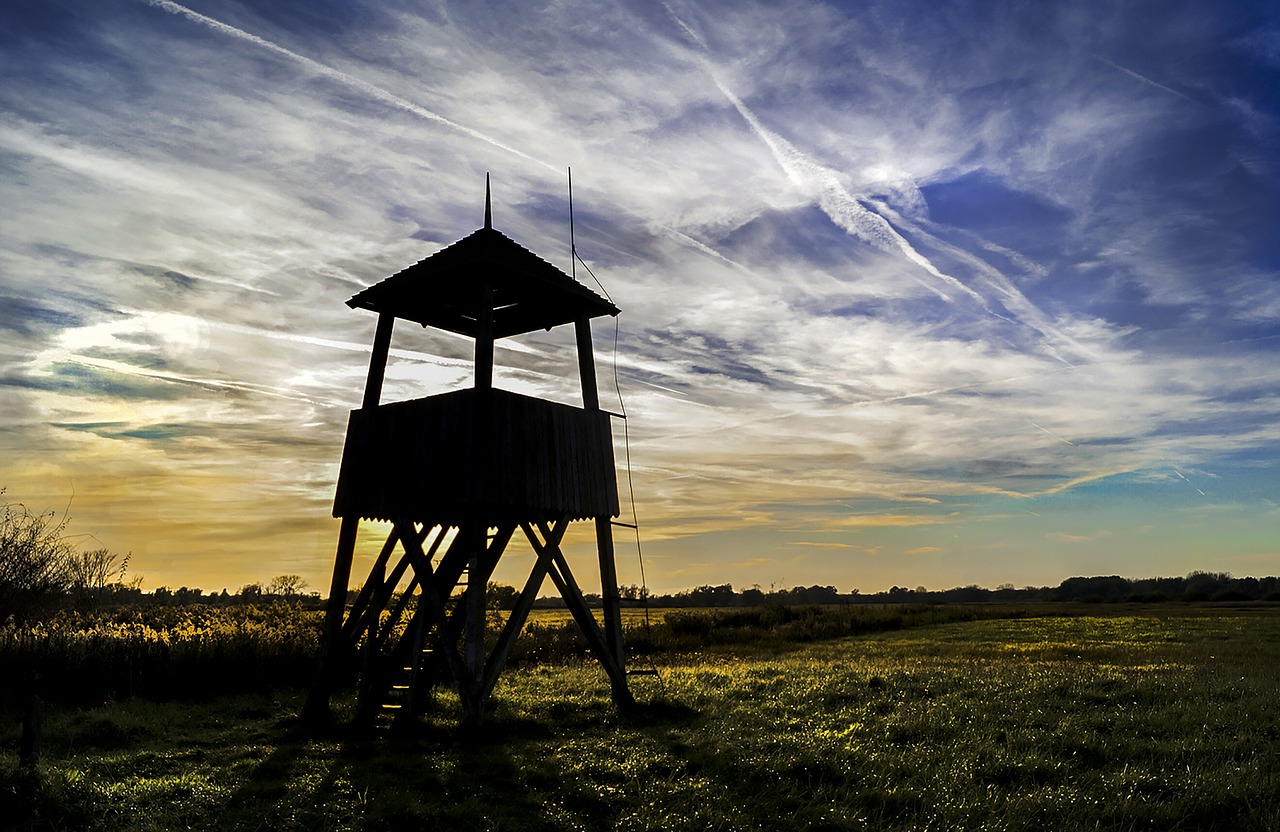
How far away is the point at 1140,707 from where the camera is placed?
1516 cm

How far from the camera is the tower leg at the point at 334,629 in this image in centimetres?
1667

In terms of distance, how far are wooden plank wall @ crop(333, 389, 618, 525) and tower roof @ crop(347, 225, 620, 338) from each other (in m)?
2.20

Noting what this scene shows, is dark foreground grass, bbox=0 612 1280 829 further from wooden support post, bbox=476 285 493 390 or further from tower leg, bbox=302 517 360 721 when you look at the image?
wooden support post, bbox=476 285 493 390

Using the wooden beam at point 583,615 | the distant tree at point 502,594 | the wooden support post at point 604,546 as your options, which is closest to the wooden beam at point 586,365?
the wooden support post at point 604,546

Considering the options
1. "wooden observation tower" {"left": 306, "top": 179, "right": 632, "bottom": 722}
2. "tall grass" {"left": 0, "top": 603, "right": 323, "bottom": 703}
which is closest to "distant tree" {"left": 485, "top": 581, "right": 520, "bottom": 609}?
"tall grass" {"left": 0, "top": 603, "right": 323, "bottom": 703}

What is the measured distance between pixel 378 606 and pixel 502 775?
591 cm

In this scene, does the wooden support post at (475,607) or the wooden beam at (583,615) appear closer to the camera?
the wooden support post at (475,607)

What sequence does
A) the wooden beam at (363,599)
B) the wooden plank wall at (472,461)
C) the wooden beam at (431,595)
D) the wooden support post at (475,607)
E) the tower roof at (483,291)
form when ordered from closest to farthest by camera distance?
the wooden support post at (475,607) < the wooden plank wall at (472,461) < the wooden beam at (431,595) < the tower roof at (483,291) < the wooden beam at (363,599)

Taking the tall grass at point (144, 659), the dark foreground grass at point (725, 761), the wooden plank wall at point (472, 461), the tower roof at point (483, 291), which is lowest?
the dark foreground grass at point (725, 761)

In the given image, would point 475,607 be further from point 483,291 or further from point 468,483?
point 483,291

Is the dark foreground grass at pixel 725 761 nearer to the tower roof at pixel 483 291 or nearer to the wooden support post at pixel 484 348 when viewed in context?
the wooden support post at pixel 484 348

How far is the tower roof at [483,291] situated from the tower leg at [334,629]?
4638 millimetres

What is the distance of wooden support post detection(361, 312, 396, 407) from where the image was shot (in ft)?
56.9

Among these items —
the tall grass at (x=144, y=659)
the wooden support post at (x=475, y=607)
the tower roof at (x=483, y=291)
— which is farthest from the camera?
the tall grass at (x=144, y=659)
